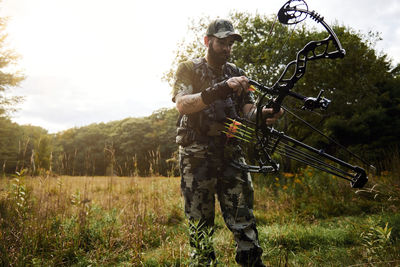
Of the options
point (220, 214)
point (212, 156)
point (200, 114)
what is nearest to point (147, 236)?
point (220, 214)

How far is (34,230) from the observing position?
3605 mm

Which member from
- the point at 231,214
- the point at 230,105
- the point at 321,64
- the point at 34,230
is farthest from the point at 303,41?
the point at 34,230

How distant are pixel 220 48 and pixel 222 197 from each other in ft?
5.04

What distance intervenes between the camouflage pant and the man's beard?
101 cm

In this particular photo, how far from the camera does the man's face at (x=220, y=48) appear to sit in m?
2.64

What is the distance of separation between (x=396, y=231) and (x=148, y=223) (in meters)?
3.93

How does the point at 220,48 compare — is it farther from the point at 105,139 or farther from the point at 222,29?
the point at 105,139

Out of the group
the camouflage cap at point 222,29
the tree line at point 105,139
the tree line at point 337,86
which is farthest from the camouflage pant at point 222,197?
the tree line at point 105,139

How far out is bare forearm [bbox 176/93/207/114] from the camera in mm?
2311

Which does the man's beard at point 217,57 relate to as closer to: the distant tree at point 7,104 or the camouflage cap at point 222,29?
the camouflage cap at point 222,29

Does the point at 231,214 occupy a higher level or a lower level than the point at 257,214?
higher

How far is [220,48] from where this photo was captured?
2.68m

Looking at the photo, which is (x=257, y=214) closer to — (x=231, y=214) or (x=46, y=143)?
(x=231, y=214)

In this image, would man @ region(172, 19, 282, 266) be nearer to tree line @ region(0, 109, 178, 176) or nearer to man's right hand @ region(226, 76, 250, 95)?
man's right hand @ region(226, 76, 250, 95)
